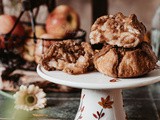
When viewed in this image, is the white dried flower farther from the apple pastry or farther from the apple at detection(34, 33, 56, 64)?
the apple pastry

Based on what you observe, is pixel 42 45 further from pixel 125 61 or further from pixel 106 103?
pixel 125 61

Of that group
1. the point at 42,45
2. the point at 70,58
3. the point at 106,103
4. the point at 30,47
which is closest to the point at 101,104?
the point at 106,103

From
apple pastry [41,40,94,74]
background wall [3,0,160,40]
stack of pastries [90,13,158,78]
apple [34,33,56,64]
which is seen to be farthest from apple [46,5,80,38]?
stack of pastries [90,13,158,78]

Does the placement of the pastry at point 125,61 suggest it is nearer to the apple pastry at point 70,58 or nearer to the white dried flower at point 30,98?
the apple pastry at point 70,58

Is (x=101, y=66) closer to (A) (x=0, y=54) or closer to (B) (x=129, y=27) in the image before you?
(B) (x=129, y=27)

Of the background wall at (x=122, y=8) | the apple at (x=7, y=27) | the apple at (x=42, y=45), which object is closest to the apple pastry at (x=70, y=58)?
the apple at (x=42, y=45)

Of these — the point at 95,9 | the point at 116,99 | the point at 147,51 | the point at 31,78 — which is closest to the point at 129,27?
the point at 147,51
